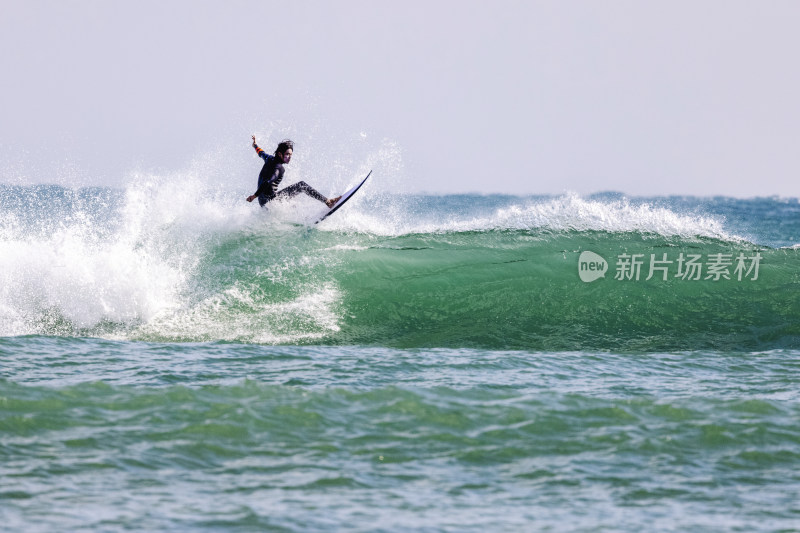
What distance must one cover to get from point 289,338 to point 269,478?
193 inches

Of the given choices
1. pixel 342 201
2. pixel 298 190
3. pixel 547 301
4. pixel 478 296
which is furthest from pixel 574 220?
pixel 298 190

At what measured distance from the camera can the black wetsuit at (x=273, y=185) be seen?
507 inches

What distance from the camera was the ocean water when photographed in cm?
489

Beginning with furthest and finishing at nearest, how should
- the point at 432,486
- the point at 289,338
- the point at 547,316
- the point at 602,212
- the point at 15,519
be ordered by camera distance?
the point at 602,212 < the point at 547,316 < the point at 289,338 < the point at 432,486 < the point at 15,519

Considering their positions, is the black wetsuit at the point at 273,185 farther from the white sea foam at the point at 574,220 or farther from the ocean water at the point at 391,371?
the white sea foam at the point at 574,220

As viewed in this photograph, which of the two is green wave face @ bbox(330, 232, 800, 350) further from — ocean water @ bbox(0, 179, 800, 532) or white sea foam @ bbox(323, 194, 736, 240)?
white sea foam @ bbox(323, 194, 736, 240)

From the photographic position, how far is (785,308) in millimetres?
11820

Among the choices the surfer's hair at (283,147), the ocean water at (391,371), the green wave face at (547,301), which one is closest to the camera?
the ocean water at (391,371)

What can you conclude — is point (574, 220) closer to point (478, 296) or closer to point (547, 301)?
point (547, 301)

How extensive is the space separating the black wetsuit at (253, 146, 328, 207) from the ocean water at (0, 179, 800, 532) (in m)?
0.30

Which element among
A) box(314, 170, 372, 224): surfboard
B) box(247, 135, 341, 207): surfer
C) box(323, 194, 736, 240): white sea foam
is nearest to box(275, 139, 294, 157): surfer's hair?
box(247, 135, 341, 207): surfer

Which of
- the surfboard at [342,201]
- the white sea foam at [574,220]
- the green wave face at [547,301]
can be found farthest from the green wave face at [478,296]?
the white sea foam at [574,220]

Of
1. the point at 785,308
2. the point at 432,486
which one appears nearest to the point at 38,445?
the point at 432,486

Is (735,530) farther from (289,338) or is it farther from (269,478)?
(289,338)
